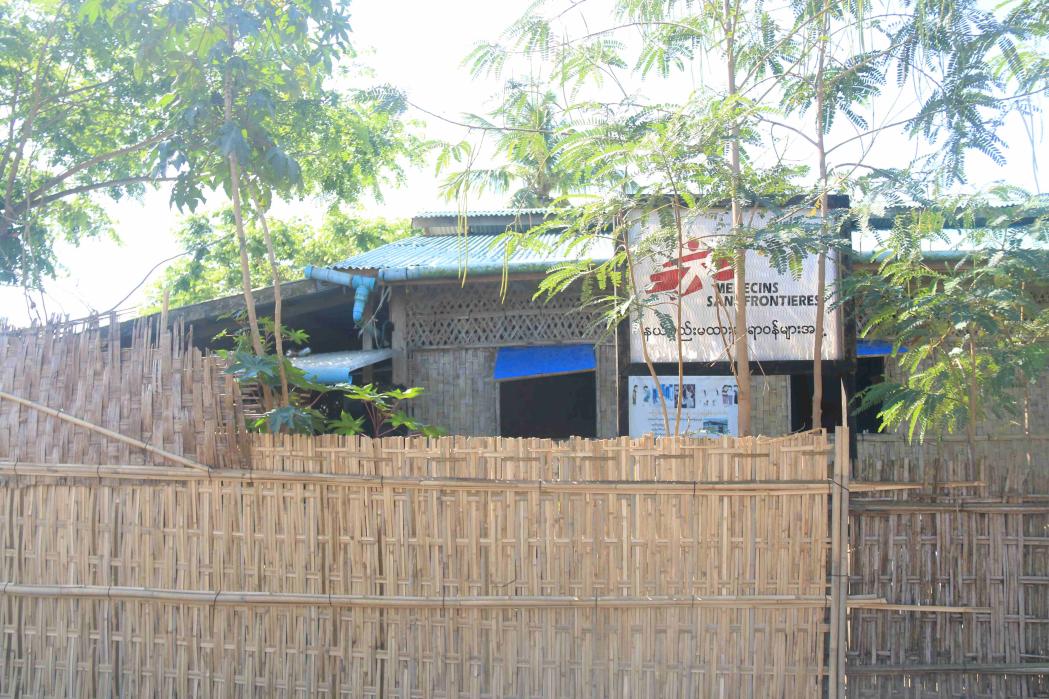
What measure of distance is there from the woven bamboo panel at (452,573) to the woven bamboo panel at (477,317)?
4230 mm

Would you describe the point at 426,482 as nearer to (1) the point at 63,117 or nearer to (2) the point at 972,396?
(2) the point at 972,396

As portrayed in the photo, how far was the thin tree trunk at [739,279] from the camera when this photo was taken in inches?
199

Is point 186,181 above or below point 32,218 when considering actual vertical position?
below

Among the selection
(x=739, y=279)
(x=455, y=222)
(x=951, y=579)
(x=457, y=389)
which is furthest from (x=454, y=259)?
(x=951, y=579)

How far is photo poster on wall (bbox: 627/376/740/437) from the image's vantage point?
586 centimetres

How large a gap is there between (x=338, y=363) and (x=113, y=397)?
3.25 m

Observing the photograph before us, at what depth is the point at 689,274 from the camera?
5473 mm

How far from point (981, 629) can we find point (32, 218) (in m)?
11.8

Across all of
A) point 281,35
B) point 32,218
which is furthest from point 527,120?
point 32,218

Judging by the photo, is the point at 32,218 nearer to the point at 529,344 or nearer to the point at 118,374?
the point at 529,344

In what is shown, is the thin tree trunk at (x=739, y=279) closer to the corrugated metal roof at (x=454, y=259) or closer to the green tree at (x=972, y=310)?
the green tree at (x=972, y=310)

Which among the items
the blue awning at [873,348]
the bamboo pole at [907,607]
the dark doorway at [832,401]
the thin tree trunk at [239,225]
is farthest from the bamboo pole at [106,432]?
the blue awning at [873,348]

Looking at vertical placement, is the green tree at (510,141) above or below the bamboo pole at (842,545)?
above

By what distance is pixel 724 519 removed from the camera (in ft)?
14.8
